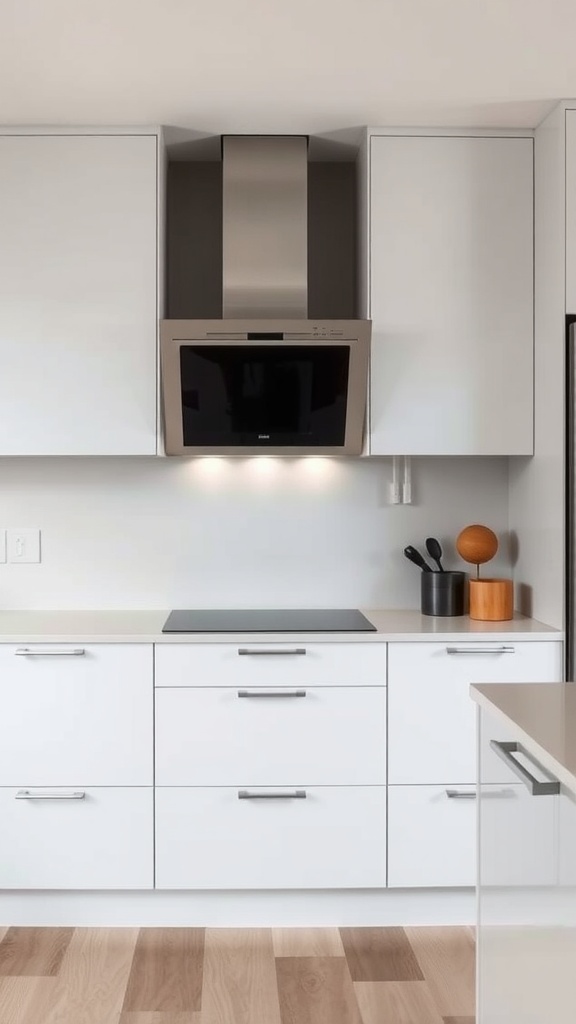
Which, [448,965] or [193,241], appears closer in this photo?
[448,965]

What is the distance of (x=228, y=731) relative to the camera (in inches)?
113

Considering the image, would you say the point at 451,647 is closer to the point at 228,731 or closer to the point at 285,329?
the point at 228,731

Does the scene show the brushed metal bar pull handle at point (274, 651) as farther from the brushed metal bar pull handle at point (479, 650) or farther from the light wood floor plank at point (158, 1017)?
the light wood floor plank at point (158, 1017)

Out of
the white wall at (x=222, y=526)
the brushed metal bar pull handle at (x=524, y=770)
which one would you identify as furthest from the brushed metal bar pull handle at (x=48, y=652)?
the brushed metal bar pull handle at (x=524, y=770)

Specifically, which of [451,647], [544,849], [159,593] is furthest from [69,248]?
[544,849]

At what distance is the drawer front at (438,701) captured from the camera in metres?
2.90

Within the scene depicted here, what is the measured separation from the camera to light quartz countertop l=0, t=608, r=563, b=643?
287 centimetres

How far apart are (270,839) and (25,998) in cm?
80

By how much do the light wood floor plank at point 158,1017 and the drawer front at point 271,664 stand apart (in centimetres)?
89

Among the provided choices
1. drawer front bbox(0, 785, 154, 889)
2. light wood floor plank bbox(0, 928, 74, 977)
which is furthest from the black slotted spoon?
light wood floor plank bbox(0, 928, 74, 977)

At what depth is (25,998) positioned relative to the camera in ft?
8.16

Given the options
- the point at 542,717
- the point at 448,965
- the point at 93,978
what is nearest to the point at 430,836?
the point at 448,965

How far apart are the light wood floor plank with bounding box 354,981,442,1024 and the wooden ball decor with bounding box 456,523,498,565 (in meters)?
1.33

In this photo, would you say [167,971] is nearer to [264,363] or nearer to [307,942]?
[307,942]
